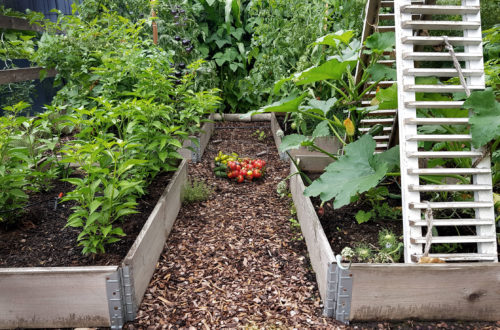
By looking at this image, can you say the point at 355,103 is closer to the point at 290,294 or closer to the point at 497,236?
the point at 497,236

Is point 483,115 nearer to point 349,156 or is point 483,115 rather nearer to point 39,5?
point 349,156

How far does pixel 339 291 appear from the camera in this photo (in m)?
1.63

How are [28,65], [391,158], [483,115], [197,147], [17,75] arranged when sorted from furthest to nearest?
A: [28,65] → [197,147] → [17,75] → [391,158] → [483,115]

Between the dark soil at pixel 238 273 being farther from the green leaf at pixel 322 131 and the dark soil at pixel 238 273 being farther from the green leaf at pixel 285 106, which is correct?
the green leaf at pixel 285 106

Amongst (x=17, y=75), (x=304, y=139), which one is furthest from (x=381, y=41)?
(x=17, y=75)

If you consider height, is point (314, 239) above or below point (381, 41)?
below

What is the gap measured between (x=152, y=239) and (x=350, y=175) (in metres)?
1.12

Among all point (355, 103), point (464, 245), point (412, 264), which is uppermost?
point (355, 103)

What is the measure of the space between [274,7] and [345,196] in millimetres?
3302

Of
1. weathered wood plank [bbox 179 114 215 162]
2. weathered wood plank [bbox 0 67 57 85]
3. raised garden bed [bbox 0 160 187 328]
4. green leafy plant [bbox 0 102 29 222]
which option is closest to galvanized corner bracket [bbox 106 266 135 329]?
raised garden bed [bbox 0 160 187 328]

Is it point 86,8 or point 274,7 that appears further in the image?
point 274,7

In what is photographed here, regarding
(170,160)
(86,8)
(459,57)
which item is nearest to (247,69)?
(86,8)

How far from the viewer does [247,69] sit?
5828 millimetres

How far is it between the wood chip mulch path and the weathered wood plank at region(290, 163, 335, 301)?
0.26 ft
